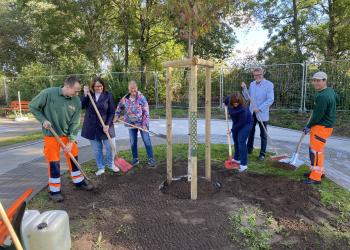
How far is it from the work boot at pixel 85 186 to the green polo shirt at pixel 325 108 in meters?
3.50

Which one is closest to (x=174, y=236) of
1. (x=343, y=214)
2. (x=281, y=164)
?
(x=343, y=214)

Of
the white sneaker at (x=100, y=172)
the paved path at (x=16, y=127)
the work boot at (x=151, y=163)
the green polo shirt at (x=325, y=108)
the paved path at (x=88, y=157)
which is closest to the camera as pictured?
the green polo shirt at (x=325, y=108)

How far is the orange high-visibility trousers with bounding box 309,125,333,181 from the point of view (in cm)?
495

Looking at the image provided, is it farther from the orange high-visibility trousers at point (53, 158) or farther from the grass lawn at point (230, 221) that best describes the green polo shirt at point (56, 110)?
the grass lawn at point (230, 221)

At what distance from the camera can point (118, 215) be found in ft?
13.1

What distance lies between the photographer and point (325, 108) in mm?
4816

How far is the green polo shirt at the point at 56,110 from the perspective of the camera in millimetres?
4352

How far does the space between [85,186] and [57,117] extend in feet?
3.82

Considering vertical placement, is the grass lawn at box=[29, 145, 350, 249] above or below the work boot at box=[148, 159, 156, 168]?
below

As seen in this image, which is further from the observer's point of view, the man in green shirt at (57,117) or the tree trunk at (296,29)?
the tree trunk at (296,29)

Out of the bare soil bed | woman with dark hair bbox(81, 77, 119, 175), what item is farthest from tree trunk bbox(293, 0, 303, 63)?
woman with dark hair bbox(81, 77, 119, 175)

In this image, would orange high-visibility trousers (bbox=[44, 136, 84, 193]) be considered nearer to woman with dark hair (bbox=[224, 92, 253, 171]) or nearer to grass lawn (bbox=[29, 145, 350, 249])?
grass lawn (bbox=[29, 145, 350, 249])

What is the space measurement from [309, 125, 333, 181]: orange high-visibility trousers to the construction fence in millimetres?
4552

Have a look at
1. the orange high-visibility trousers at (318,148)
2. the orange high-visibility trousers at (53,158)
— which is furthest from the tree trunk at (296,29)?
the orange high-visibility trousers at (53,158)
